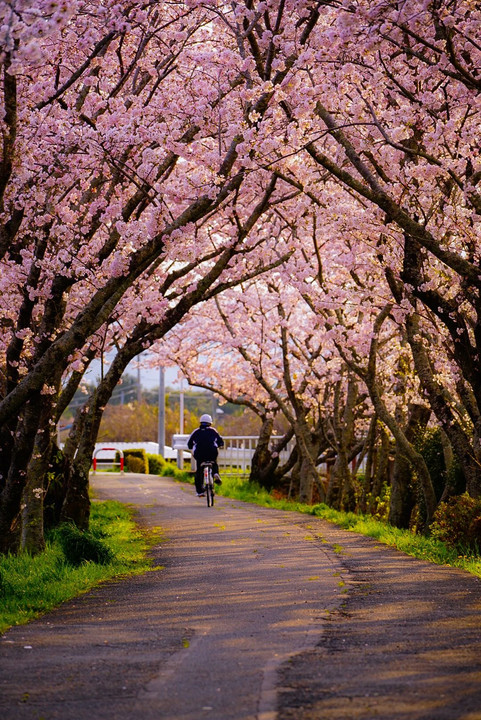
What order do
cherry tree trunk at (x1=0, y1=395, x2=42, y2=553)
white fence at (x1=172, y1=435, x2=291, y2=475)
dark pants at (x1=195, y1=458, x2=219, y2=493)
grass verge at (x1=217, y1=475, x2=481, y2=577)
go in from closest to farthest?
1. cherry tree trunk at (x1=0, y1=395, x2=42, y2=553)
2. grass verge at (x1=217, y1=475, x2=481, y2=577)
3. dark pants at (x1=195, y1=458, x2=219, y2=493)
4. white fence at (x1=172, y1=435, x2=291, y2=475)

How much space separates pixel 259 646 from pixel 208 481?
14939mm

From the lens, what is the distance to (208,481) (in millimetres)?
21328

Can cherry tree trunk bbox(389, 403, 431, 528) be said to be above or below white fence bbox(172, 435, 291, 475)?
below

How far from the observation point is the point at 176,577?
10.5 meters

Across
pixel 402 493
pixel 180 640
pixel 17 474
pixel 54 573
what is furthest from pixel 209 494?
pixel 180 640

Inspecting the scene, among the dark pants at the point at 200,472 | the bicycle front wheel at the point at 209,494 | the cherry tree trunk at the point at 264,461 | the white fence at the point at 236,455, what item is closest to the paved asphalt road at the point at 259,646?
the dark pants at the point at 200,472

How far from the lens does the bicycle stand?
21.1 meters

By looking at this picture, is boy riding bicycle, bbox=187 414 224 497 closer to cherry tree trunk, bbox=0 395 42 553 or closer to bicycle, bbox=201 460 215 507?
bicycle, bbox=201 460 215 507

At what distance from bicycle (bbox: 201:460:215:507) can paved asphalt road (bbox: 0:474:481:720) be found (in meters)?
9.03

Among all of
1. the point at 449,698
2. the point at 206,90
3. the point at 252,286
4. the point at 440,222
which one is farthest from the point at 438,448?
the point at 449,698

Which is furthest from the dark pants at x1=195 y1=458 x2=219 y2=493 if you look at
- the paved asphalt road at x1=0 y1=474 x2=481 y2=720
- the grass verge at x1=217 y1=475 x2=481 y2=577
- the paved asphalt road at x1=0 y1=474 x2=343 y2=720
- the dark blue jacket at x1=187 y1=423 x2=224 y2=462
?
the paved asphalt road at x1=0 y1=474 x2=481 y2=720

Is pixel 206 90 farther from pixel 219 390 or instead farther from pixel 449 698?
pixel 219 390

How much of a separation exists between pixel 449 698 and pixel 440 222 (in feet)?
31.3

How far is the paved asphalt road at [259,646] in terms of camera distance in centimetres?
496
